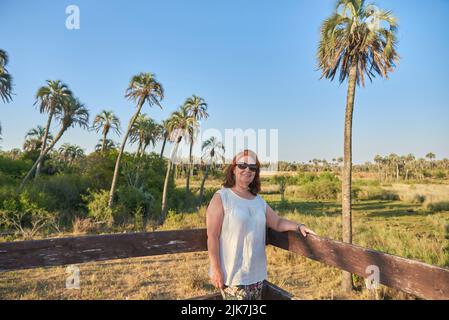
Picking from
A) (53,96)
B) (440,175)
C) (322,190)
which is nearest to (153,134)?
(53,96)

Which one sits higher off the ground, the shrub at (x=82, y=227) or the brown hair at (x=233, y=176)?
the brown hair at (x=233, y=176)

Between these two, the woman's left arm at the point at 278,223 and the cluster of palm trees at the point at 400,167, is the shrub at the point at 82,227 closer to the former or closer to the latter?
the woman's left arm at the point at 278,223

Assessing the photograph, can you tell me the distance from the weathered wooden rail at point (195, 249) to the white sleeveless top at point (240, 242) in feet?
1.36

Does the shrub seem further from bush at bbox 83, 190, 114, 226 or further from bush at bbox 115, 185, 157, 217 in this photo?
bush at bbox 115, 185, 157, 217

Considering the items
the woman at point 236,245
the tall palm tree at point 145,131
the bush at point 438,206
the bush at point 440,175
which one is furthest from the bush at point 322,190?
the bush at point 440,175

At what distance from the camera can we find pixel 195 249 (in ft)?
8.10

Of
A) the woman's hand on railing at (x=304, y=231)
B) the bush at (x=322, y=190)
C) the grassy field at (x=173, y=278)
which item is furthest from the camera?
the bush at (x=322, y=190)

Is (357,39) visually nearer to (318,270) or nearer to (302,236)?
(318,270)

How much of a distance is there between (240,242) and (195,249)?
0.62m

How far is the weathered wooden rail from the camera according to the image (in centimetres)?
154

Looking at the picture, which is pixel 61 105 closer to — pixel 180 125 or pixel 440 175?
pixel 180 125

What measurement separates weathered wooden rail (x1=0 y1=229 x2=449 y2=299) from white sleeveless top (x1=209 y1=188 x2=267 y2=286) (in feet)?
1.36

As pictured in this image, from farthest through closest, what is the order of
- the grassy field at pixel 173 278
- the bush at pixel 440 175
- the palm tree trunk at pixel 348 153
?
the bush at pixel 440 175
the palm tree trunk at pixel 348 153
the grassy field at pixel 173 278

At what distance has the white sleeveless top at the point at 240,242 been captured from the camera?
1979mm
